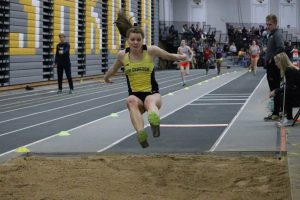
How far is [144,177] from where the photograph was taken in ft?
24.2

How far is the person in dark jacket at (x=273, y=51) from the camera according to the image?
39.0ft

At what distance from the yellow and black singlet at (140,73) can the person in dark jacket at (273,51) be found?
4.79m

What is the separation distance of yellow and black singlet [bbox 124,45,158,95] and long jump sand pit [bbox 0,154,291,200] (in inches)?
43.8

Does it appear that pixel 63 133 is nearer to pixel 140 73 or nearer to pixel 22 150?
pixel 22 150

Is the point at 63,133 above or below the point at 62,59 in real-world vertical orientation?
below

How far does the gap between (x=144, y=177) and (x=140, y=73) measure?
1476 mm

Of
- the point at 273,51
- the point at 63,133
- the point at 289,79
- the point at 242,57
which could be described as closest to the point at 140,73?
the point at 63,133

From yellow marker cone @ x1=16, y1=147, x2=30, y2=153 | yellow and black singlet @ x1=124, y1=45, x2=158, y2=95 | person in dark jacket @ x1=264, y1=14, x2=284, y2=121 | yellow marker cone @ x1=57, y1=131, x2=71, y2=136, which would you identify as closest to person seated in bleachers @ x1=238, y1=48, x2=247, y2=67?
person in dark jacket @ x1=264, y1=14, x2=284, y2=121

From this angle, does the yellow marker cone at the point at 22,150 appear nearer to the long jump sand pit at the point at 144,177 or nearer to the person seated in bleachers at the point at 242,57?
the long jump sand pit at the point at 144,177

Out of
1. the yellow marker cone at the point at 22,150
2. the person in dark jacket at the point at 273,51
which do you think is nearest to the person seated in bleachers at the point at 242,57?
the person in dark jacket at the point at 273,51

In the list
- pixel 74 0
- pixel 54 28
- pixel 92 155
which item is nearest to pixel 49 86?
pixel 54 28

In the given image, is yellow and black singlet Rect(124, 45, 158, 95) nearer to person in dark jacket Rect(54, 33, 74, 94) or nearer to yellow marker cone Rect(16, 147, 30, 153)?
yellow marker cone Rect(16, 147, 30, 153)

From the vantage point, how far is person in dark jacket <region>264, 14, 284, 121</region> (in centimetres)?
1188

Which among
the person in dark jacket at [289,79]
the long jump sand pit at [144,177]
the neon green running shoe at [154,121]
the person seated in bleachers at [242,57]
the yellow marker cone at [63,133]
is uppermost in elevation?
the person seated in bleachers at [242,57]
